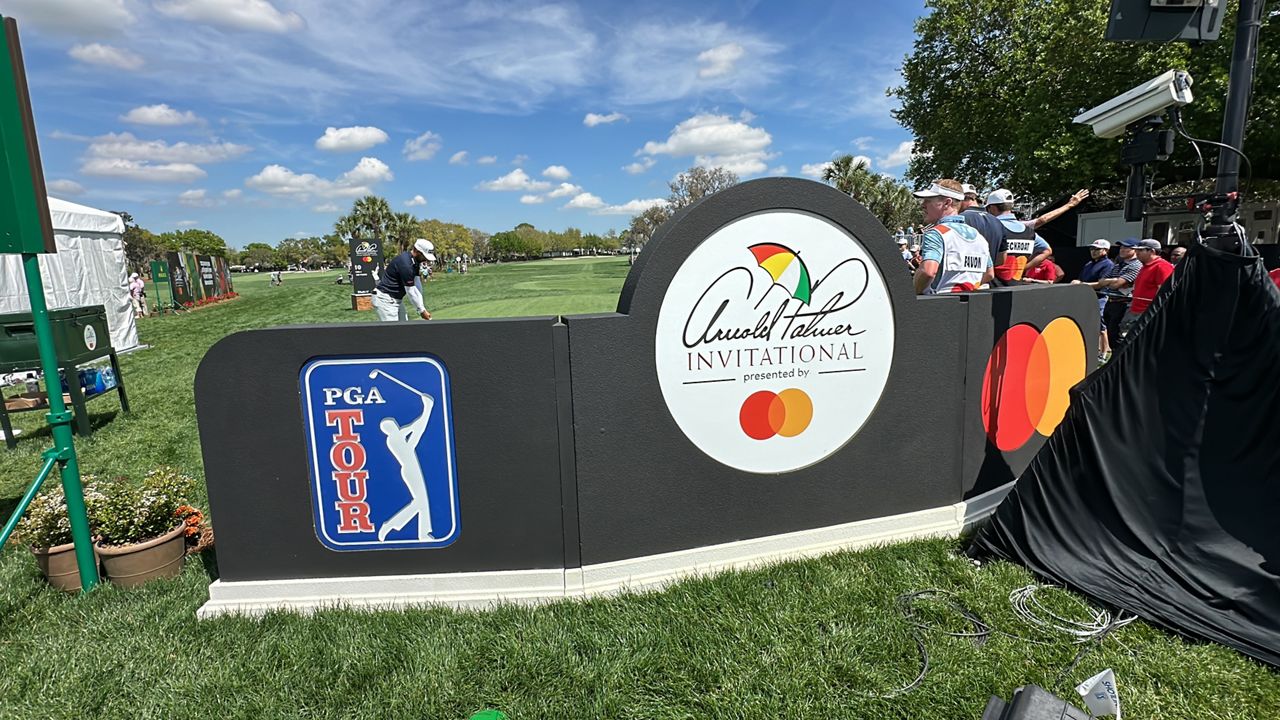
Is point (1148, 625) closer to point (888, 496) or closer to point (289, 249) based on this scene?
point (888, 496)

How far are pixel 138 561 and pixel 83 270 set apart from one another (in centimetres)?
1389

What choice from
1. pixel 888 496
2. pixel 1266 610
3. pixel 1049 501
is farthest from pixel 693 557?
pixel 1266 610

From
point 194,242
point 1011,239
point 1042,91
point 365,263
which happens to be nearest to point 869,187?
point 1042,91

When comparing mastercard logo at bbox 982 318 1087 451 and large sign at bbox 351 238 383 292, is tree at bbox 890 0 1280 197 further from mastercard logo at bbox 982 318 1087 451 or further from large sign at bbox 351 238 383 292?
large sign at bbox 351 238 383 292

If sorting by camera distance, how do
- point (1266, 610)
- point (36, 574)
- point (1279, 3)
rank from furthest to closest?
point (1279, 3)
point (36, 574)
point (1266, 610)

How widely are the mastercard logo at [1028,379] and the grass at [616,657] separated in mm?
1154

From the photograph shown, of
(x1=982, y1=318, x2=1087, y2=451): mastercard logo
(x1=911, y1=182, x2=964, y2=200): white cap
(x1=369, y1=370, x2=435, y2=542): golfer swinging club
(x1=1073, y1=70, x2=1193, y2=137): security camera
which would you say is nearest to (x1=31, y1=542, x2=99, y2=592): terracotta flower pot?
(x1=369, y1=370, x2=435, y2=542): golfer swinging club

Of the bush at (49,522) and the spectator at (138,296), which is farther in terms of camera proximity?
the spectator at (138,296)

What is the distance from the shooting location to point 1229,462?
3078 mm

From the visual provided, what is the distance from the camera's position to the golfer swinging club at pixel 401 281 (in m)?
9.50

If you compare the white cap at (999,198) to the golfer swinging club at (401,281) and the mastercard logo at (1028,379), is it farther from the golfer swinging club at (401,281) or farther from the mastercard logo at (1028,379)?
the golfer swinging club at (401,281)

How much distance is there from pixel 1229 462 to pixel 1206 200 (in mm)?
1390

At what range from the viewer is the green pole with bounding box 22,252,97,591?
11.1 feet

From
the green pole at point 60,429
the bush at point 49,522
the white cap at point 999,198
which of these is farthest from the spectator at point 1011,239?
the bush at point 49,522
